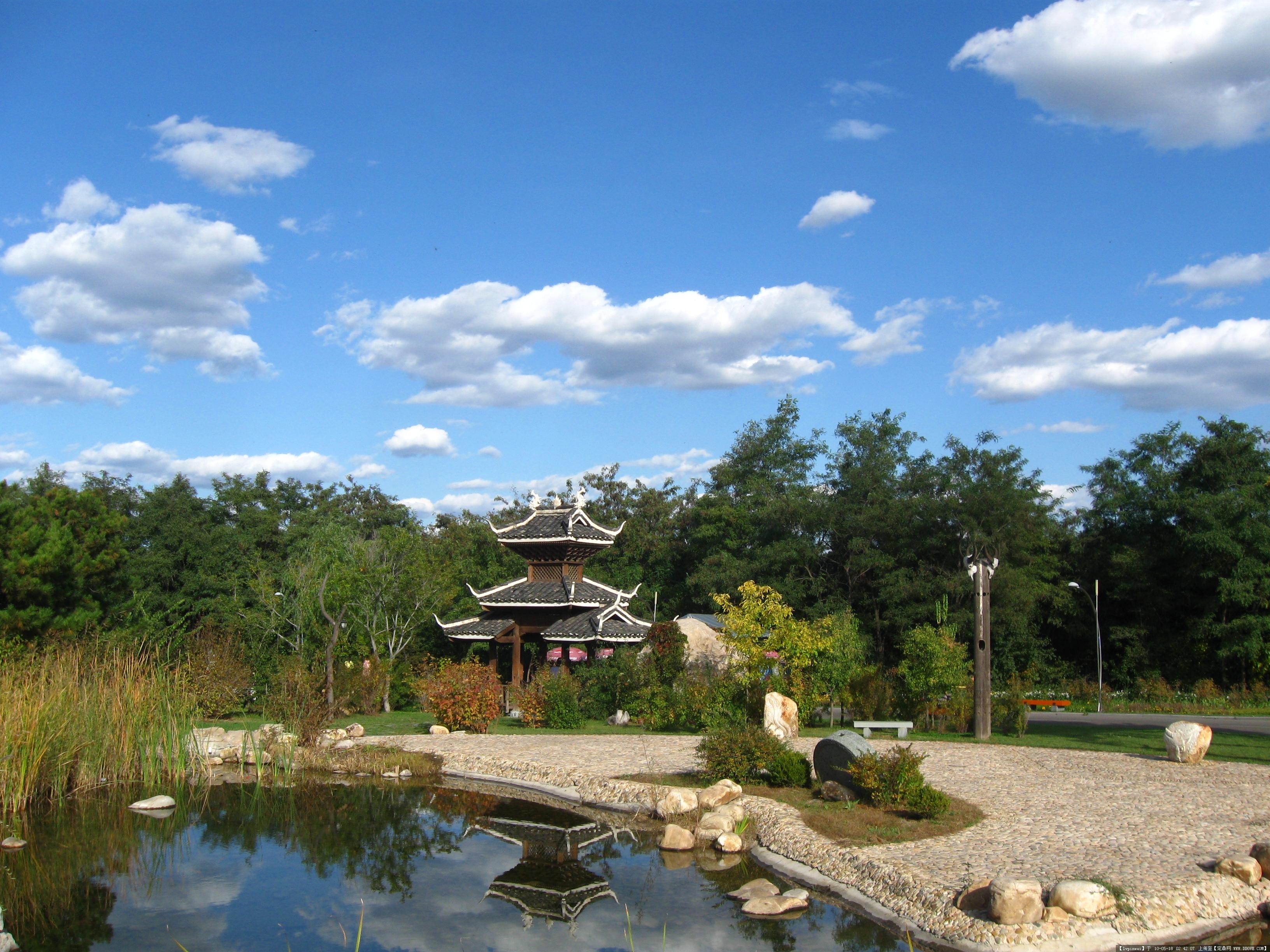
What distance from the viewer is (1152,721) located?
19.5 meters

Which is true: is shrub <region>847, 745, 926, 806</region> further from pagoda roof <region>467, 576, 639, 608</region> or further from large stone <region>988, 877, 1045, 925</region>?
pagoda roof <region>467, 576, 639, 608</region>

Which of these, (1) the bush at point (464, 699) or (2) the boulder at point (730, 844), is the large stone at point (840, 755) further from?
(1) the bush at point (464, 699)

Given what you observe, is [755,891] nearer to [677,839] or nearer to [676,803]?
[677,839]

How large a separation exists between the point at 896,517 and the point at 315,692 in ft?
58.8

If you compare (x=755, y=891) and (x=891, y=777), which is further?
(x=891, y=777)

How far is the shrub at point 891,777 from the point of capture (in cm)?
923

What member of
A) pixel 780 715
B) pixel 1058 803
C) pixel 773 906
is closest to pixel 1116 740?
pixel 780 715

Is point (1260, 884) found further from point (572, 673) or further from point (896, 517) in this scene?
point (896, 517)

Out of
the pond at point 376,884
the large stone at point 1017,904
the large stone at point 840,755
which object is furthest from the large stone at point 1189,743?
the large stone at point 1017,904

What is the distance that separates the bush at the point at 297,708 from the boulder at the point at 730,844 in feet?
24.1

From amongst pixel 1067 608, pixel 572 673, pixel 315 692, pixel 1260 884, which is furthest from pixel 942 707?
pixel 1067 608

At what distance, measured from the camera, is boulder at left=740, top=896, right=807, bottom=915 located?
7.33 m

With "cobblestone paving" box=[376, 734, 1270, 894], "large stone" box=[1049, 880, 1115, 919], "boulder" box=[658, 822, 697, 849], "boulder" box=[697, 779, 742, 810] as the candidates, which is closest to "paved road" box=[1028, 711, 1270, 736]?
"cobblestone paving" box=[376, 734, 1270, 894]

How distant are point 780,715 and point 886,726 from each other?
2.61 m
